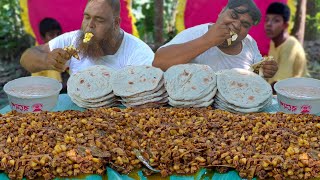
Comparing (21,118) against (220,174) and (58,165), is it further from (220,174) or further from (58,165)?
(220,174)

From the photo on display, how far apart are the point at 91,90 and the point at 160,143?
69 centimetres

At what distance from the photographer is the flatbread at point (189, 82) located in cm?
251

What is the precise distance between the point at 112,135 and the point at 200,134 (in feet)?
1.21

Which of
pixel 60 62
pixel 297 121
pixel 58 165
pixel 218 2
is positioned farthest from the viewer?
pixel 218 2

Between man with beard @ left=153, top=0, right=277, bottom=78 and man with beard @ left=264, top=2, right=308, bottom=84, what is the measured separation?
100cm

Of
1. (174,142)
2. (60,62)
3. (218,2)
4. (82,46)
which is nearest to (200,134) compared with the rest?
(174,142)

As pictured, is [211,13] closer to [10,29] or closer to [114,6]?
[114,6]

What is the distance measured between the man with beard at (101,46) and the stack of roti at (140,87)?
0.65 meters

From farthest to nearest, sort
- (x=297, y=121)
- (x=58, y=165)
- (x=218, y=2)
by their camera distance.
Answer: (x=218, y=2), (x=297, y=121), (x=58, y=165)

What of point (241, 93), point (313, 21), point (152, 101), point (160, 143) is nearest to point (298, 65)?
point (241, 93)

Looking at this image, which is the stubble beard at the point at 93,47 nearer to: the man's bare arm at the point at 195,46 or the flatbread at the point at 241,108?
the man's bare arm at the point at 195,46

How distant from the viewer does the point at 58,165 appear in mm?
1869

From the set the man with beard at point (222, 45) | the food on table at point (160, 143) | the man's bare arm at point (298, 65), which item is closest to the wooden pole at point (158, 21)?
the man's bare arm at point (298, 65)

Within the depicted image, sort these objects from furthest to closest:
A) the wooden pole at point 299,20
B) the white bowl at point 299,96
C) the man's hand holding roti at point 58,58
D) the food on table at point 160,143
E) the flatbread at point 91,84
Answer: the wooden pole at point 299,20 → the man's hand holding roti at point 58,58 → the flatbread at point 91,84 → the white bowl at point 299,96 → the food on table at point 160,143
